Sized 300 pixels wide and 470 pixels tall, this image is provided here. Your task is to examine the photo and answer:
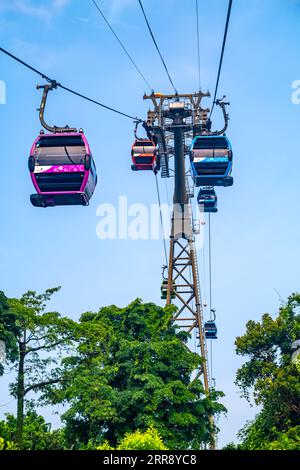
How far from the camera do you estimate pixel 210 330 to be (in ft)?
147

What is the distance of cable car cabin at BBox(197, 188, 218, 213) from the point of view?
39812 millimetres

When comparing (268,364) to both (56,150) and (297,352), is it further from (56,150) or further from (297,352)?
(56,150)

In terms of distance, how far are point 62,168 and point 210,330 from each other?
2239 cm

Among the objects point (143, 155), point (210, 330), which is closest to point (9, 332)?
point (143, 155)

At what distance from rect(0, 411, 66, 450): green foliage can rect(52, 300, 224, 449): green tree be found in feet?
6.47

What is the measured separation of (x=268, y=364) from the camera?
131ft

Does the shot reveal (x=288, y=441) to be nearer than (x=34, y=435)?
Yes

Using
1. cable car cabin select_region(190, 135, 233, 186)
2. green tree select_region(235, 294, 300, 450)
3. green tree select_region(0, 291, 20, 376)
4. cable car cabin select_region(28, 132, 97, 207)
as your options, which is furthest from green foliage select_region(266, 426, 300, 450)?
cable car cabin select_region(28, 132, 97, 207)

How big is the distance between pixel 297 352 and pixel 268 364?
1686 millimetres

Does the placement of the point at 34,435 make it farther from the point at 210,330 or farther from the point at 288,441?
the point at 288,441

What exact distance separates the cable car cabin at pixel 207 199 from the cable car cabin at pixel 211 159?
32.7 feet

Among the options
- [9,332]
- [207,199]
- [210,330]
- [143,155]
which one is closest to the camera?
[9,332]

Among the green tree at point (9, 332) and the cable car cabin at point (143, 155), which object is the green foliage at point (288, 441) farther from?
the cable car cabin at point (143, 155)
